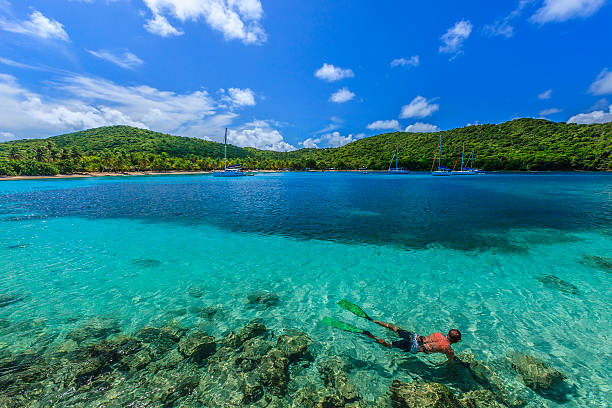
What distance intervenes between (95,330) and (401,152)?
20073cm

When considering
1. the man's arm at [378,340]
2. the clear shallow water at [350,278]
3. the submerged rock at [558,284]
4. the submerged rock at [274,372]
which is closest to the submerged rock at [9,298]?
the clear shallow water at [350,278]

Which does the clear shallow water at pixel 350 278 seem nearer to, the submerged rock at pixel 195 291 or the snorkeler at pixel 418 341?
the submerged rock at pixel 195 291

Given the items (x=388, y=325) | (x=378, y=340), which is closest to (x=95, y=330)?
(x=378, y=340)

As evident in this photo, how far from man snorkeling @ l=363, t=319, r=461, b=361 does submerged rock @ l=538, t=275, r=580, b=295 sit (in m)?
7.47

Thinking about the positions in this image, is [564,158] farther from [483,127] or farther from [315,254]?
[315,254]

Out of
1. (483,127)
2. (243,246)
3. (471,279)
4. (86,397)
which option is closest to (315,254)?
(243,246)

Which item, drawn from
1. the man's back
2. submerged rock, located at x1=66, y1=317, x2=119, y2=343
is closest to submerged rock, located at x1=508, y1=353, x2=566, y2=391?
the man's back

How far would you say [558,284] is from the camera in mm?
11070

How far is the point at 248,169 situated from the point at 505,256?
180706 mm

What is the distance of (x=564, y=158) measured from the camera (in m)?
124

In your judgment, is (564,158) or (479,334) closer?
(479,334)

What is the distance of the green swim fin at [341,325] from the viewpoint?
26.2 feet

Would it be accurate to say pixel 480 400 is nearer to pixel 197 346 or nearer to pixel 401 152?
pixel 197 346

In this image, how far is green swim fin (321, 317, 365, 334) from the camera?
7980 millimetres
